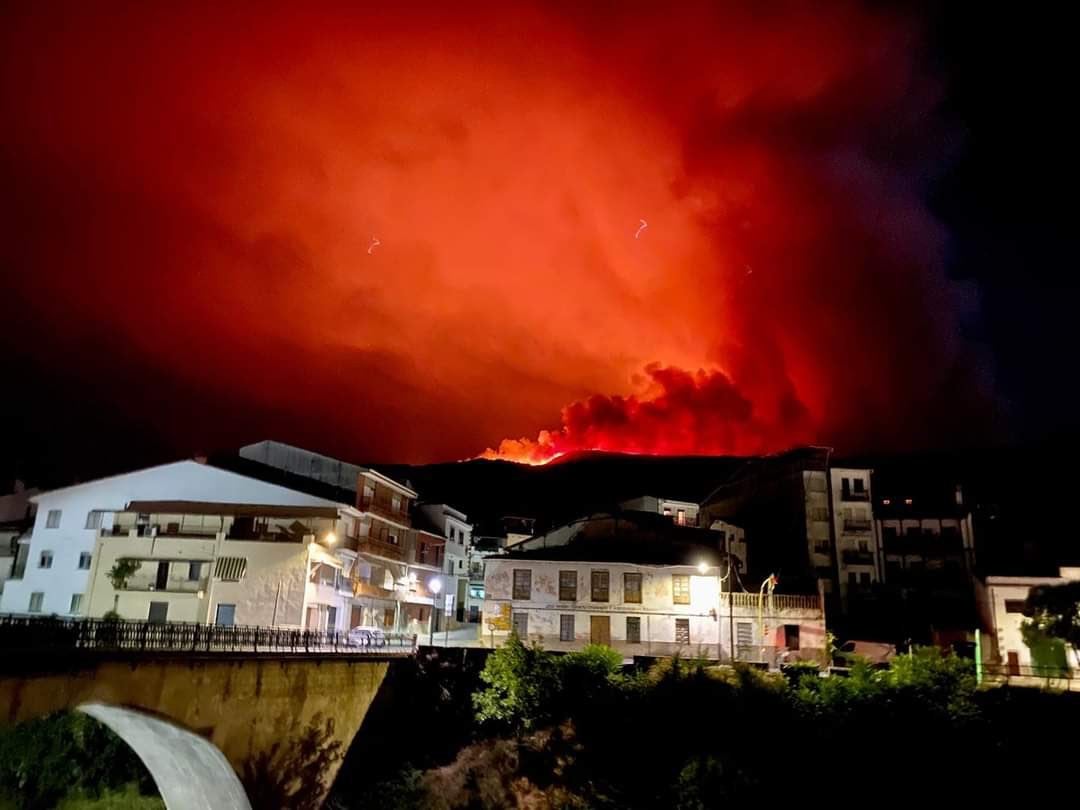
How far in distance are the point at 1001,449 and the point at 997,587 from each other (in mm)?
82296

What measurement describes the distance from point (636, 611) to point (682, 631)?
9.88ft

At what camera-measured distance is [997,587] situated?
45844mm

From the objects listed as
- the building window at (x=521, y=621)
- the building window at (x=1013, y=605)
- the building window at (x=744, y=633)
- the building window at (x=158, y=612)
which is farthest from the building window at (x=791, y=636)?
the building window at (x=158, y=612)

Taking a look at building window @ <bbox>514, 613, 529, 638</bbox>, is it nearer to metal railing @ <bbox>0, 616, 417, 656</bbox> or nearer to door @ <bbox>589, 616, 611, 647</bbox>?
door @ <bbox>589, 616, 611, 647</bbox>

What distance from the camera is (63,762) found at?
34906mm

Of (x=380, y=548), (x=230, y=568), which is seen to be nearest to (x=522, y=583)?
(x=380, y=548)

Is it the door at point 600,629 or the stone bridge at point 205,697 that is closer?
the stone bridge at point 205,697

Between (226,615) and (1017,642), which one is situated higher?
(226,615)

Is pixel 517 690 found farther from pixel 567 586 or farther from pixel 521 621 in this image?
pixel 567 586

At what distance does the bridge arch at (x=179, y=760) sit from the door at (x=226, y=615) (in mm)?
11721

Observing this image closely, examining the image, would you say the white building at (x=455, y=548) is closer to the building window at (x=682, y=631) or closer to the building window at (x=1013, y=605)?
the building window at (x=682, y=631)

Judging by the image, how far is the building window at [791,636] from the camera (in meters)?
45.9

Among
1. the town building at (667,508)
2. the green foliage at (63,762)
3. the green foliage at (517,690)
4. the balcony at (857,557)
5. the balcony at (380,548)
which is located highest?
the town building at (667,508)

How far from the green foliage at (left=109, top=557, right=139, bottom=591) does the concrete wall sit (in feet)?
58.1
